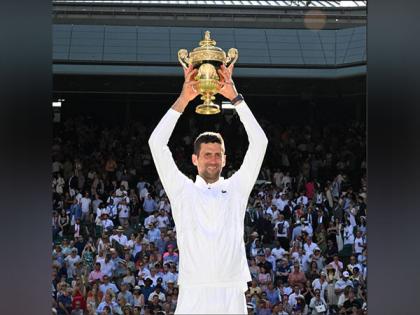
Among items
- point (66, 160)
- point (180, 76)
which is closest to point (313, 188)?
point (180, 76)

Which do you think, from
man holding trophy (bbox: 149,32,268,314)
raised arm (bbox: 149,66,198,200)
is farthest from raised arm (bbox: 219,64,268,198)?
raised arm (bbox: 149,66,198,200)

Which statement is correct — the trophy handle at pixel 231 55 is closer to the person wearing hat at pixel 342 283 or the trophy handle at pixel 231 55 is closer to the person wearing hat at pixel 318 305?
the person wearing hat at pixel 318 305

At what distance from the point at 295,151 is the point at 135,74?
3.83 m

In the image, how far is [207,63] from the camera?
15.6 ft

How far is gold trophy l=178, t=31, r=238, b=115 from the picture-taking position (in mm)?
4676

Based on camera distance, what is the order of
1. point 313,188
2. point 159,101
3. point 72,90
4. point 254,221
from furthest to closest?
point 159,101 < point 72,90 < point 313,188 < point 254,221

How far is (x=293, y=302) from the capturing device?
13633 millimetres

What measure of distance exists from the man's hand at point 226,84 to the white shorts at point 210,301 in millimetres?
937

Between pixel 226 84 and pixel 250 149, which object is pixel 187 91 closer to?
pixel 226 84

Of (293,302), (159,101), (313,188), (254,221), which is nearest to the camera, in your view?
(293,302)

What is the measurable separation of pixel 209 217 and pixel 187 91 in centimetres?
63

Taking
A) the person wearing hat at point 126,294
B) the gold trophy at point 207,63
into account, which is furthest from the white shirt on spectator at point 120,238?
the gold trophy at point 207,63

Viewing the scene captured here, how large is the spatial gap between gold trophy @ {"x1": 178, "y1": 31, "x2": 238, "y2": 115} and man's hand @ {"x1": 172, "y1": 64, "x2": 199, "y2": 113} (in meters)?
0.04
